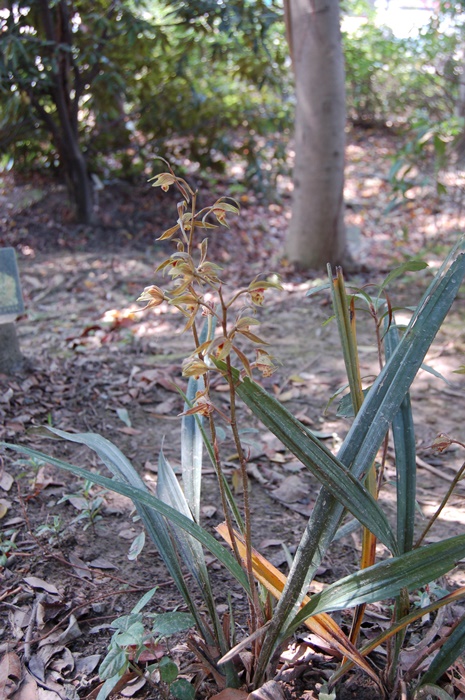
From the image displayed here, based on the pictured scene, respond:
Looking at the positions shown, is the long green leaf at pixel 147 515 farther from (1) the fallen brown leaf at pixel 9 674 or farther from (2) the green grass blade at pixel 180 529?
(1) the fallen brown leaf at pixel 9 674

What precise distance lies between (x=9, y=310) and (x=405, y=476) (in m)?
2.13

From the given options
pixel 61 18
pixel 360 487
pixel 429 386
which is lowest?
pixel 429 386

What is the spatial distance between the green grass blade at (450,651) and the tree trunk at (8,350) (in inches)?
84.0

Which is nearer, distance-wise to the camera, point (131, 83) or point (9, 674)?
point (9, 674)

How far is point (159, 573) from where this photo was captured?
1688 millimetres

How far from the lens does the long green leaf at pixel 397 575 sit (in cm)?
99

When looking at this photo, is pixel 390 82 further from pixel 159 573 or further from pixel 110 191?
pixel 159 573

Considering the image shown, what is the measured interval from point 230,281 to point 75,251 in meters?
1.42

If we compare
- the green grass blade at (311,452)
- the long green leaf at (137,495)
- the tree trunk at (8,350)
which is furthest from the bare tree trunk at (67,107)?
the green grass blade at (311,452)

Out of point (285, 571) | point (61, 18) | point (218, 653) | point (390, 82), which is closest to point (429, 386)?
point (285, 571)

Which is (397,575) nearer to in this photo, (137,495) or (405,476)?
(405,476)

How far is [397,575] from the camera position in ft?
3.36

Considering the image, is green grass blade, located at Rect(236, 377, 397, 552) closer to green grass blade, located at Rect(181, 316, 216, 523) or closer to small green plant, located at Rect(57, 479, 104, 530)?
green grass blade, located at Rect(181, 316, 216, 523)

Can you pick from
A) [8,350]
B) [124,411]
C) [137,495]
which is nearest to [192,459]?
[137,495]
